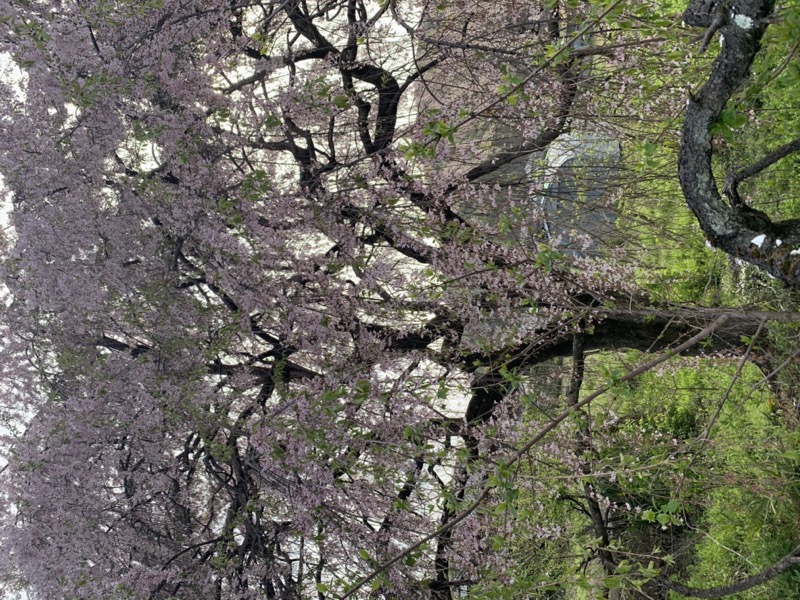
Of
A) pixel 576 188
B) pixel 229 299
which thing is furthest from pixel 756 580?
pixel 229 299

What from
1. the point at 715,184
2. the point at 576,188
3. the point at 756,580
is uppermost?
the point at 576,188

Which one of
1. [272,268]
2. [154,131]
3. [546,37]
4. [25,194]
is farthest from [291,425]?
[546,37]

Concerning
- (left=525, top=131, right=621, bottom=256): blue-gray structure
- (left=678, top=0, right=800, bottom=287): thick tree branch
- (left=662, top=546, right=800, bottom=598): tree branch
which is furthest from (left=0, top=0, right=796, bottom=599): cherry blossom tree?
(left=662, top=546, right=800, bottom=598): tree branch

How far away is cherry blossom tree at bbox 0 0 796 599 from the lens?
454cm

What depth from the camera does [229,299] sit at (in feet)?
17.0

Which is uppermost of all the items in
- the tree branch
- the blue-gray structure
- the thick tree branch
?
the blue-gray structure

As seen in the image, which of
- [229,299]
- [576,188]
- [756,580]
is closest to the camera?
[756,580]

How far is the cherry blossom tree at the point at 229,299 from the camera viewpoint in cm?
454

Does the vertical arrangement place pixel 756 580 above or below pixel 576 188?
below

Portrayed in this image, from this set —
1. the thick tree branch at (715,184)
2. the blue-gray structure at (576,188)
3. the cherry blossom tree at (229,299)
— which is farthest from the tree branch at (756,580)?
the blue-gray structure at (576,188)

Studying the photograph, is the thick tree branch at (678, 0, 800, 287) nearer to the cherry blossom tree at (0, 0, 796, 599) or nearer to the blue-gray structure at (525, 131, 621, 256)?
the cherry blossom tree at (0, 0, 796, 599)

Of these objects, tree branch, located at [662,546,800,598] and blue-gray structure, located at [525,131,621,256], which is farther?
blue-gray structure, located at [525,131,621,256]

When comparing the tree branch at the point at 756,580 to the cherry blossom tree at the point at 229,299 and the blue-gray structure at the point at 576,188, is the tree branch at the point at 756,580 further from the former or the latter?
the blue-gray structure at the point at 576,188

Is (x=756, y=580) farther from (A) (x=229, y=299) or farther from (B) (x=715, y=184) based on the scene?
(A) (x=229, y=299)
